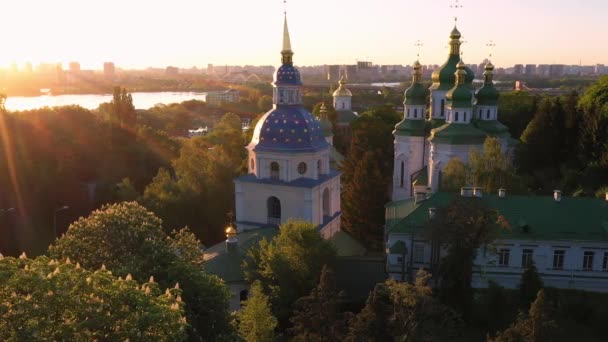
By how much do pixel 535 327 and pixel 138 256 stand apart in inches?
422

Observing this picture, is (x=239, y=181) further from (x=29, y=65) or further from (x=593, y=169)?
(x=29, y=65)

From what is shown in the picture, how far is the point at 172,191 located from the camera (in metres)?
30.3

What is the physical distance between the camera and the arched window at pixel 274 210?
25.5 meters

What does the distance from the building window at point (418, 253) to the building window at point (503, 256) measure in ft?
9.85

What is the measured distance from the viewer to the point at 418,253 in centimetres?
2184

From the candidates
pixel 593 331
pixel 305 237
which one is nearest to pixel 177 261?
pixel 305 237

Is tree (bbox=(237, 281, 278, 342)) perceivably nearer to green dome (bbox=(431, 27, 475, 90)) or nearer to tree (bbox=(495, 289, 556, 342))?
tree (bbox=(495, 289, 556, 342))

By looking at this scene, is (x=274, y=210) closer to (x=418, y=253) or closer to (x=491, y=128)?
(x=418, y=253)

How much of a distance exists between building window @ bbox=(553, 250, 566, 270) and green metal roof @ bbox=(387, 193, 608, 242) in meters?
0.68

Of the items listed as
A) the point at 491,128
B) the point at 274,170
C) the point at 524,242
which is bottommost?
the point at 524,242

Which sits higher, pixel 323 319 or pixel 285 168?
pixel 285 168

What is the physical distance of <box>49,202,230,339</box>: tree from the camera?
13352mm

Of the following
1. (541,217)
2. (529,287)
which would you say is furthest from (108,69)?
(529,287)

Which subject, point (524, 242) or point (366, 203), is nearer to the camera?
point (524, 242)
